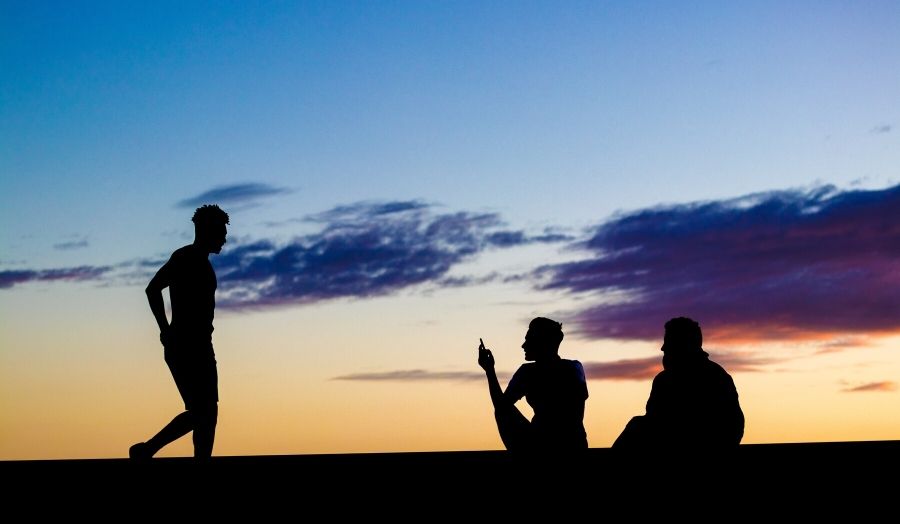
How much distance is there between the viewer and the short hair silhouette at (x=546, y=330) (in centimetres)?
709

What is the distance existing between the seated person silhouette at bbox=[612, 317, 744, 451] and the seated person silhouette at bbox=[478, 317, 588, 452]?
52 cm

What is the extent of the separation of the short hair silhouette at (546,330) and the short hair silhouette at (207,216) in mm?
2392

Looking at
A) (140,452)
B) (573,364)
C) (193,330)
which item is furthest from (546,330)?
(140,452)

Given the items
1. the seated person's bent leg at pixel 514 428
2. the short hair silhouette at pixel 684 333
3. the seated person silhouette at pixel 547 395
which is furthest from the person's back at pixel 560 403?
the short hair silhouette at pixel 684 333

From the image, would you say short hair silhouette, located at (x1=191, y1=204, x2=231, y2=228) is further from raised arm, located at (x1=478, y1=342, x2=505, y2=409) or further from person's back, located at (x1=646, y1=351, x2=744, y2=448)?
person's back, located at (x1=646, y1=351, x2=744, y2=448)

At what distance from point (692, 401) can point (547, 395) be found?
0.94 meters

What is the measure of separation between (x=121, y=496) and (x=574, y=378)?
296 centimetres

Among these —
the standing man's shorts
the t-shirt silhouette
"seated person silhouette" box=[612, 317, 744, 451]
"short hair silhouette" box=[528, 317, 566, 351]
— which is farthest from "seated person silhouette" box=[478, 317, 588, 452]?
the t-shirt silhouette

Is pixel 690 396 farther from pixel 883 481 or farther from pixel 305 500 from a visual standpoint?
pixel 305 500

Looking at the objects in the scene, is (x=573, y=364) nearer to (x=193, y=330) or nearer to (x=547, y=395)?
(x=547, y=395)

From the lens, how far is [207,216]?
305 inches

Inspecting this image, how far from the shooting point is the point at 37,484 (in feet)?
25.0

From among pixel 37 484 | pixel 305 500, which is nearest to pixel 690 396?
pixel 305 500

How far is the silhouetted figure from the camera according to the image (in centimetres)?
762
